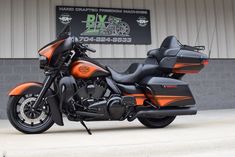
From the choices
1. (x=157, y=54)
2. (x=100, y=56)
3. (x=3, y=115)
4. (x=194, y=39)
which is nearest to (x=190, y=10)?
(x=194, y=39)

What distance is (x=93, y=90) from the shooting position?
153 inches

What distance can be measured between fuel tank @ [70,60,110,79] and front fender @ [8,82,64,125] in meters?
0.35

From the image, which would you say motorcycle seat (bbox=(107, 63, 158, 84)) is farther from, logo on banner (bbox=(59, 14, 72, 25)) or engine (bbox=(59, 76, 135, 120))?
logo on banner (bbox=(59, 14, 72, 25))

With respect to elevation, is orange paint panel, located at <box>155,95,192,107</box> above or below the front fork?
below

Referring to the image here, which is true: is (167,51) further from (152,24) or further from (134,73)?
(152,24)

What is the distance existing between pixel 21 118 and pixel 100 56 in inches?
142

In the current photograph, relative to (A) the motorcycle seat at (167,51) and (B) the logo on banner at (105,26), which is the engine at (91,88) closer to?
(A) the motorcycle seat at (167,51)

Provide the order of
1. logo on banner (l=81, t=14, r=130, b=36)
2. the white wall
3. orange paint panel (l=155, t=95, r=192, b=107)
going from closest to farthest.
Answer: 1. orange paint panel (l=155, t=95, r=192, b=107)
2. the white wall
3. logo on banner (l=81, t=14, r=130, b=36)

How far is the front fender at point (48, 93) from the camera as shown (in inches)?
148

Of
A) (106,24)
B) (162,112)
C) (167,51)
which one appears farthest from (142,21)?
(162,112)

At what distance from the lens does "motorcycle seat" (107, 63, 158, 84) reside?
4.07 m

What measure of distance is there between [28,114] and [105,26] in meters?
3.96

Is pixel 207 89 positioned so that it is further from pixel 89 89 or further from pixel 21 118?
pixel 21 118

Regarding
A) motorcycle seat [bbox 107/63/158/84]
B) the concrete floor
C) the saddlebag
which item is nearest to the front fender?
the concrete floor
